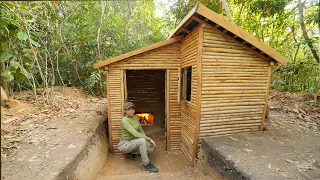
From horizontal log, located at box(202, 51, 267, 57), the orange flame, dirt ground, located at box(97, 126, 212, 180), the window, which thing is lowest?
dirt ground, located at box(97, 126, 212, 180)

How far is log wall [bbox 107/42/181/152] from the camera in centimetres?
595

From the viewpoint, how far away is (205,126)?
489cm

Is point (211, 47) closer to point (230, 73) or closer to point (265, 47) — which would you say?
point (230, 73)

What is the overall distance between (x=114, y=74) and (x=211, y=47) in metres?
3.25

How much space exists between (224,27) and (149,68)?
271cm

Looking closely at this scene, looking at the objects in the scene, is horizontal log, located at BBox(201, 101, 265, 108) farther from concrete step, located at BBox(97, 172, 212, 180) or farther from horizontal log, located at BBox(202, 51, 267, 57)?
concrete step, located at BBox(97, 172, 212, 180)

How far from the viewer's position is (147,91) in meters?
10.3

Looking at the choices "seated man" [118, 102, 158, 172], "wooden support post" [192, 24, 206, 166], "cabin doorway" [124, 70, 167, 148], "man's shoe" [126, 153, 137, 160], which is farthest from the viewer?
"cabin doorway" [124, 70, 167, 148]

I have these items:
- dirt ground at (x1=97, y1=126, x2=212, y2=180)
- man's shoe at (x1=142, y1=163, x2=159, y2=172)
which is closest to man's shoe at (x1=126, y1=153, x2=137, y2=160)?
dirt ground at (x1=97, y1=126, x2=212, y2=180)

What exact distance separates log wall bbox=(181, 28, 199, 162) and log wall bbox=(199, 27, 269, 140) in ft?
1.02

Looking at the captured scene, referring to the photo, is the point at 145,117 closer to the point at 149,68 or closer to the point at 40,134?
the point at 149,68

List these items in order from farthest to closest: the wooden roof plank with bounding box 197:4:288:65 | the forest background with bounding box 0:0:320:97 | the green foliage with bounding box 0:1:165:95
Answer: the green foliage with bounding box 0:1:165:95, the forest background with bounding box 0:0:320:97, the wooden roof plank with bounding box 197:4:288:65

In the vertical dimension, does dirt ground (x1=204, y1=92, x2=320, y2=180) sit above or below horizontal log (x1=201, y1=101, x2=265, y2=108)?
below

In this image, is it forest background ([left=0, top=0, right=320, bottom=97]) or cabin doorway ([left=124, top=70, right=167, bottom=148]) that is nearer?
forest background ([left=0, top=0, right=320, bottom=97])
